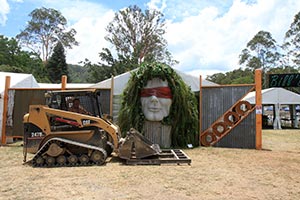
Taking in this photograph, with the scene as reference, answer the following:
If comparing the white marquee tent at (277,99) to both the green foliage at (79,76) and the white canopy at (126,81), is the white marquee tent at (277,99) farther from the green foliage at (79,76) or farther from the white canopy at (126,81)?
the green foliage at (79,76)

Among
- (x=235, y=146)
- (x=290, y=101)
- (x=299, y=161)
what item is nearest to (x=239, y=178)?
(x=299, y=161)

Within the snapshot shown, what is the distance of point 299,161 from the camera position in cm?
804

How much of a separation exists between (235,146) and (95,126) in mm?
5494

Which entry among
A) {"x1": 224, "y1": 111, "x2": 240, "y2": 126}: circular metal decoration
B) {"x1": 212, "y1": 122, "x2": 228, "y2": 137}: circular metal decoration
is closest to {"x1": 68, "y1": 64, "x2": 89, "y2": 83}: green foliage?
{"x1": 212, "y1": 122, "x2": 228, "y2": 137}: circular metal decoration

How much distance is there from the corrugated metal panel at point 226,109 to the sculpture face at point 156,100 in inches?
61.0

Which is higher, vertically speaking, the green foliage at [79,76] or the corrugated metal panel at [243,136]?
the green foliage at [79,76]

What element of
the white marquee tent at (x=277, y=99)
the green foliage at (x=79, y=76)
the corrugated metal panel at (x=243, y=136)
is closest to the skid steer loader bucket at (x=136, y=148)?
the corrugated metal panel at (x=243, y=136)

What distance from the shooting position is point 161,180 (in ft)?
18.9

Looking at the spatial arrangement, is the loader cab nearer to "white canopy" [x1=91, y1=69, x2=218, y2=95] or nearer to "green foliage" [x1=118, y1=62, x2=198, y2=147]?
"green foliage" [x1=118, y1=62, x2=198, y2=147]

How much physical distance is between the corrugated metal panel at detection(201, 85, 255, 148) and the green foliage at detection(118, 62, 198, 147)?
0.61 m

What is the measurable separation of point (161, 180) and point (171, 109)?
4947 mm

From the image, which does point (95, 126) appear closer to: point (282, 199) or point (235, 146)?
point (282, 199)

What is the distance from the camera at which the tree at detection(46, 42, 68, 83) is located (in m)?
43.4

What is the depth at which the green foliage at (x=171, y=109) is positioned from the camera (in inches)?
412
